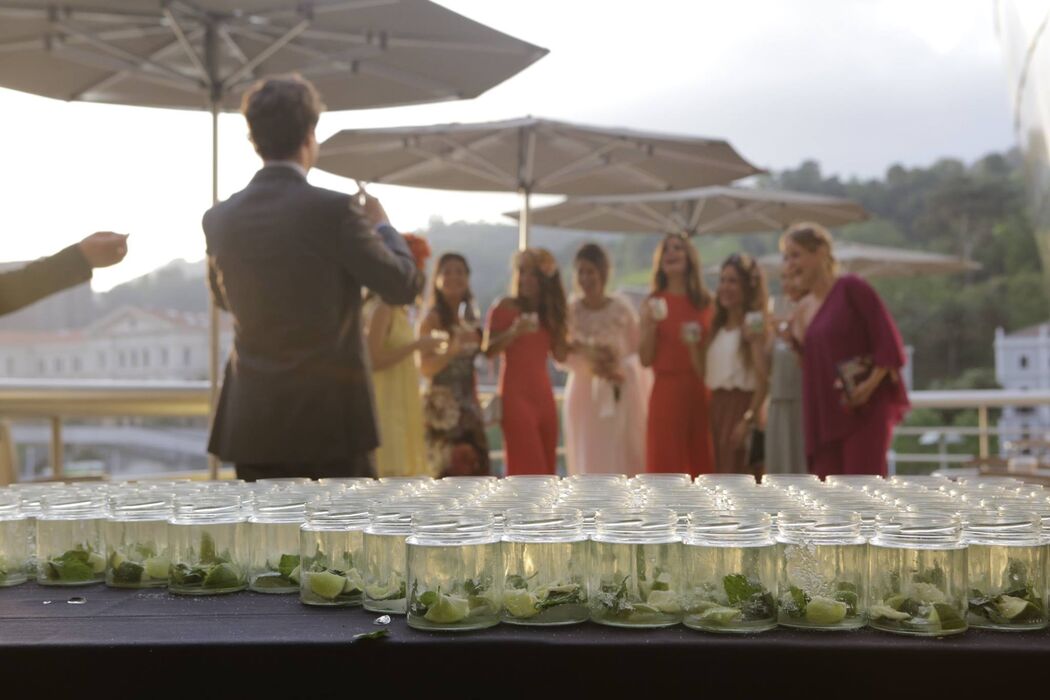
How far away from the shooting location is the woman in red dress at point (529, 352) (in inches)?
252

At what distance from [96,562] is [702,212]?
10.5m

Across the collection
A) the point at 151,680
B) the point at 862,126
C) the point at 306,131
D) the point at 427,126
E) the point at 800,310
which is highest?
the point at 862,126

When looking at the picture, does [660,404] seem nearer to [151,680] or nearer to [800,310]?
[800,310]

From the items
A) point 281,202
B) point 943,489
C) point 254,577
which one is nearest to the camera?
point 254,577

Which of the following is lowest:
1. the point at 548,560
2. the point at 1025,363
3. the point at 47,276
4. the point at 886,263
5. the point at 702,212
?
the point at 548,560

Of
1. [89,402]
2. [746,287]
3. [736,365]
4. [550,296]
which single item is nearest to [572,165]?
[550,296]

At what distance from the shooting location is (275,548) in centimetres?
183

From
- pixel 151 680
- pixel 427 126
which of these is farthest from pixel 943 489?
pixel 427 126

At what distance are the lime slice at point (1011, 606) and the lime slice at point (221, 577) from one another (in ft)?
3.78

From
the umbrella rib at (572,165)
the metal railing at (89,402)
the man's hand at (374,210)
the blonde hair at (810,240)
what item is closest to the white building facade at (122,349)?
the umbrella rib at (572,165)

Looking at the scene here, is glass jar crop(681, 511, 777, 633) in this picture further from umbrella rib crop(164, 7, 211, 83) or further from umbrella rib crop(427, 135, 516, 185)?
umbrella rib crop(427, 135, 516, 185)

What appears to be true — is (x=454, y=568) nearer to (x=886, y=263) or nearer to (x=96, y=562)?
(x=96, y=562)

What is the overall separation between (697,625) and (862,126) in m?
57.2

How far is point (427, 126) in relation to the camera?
741cm
